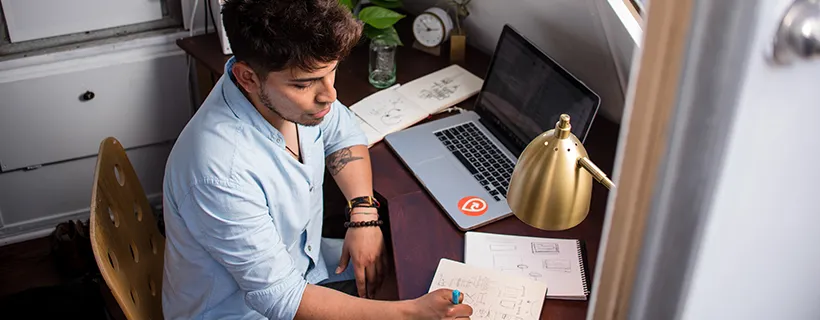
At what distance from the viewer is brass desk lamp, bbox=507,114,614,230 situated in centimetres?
87

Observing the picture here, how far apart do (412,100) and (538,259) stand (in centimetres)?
62

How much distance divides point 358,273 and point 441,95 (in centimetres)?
55

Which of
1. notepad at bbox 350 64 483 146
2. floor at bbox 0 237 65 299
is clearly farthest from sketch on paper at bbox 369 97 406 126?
floor at bbox 0 237 65 299

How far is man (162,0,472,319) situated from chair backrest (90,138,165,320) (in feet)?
0.22

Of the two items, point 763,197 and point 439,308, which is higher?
point 763,197

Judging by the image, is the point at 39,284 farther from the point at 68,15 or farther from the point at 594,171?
the point at 594,171

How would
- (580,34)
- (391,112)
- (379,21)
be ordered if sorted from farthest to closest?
(379,21) < (391,112) < (580,34)

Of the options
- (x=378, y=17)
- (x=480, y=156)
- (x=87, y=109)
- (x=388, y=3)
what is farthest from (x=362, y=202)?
(x=87, y=109)

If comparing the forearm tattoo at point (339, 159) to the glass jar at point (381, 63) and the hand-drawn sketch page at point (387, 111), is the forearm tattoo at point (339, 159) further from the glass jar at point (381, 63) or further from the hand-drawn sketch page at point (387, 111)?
the glass jar at point (381, 63)

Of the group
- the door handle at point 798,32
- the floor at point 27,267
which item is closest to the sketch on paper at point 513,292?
the door handle at point 798,32

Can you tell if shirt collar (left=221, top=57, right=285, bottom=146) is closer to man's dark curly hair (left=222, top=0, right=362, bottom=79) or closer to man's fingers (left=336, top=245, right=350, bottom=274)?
man's dark curly hair (left=222, top=0, right=362, bottom=79)

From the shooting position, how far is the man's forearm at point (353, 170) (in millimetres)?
1604

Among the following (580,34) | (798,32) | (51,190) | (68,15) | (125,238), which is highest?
(798,32)

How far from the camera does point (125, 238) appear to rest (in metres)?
1.44
